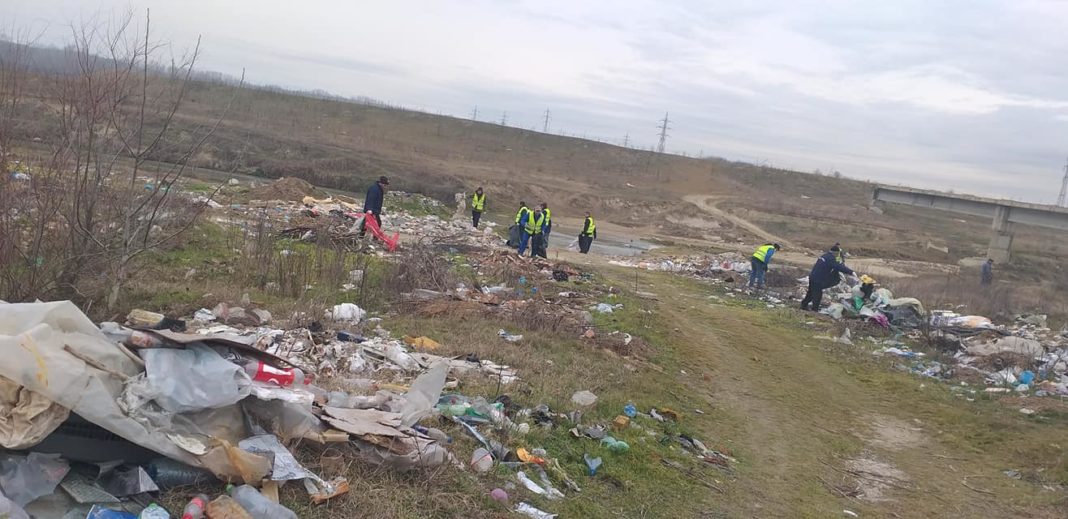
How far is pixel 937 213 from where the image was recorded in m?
66.8

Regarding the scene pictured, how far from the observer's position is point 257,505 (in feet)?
10.3

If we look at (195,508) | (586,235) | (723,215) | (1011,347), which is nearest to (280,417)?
(195,508)

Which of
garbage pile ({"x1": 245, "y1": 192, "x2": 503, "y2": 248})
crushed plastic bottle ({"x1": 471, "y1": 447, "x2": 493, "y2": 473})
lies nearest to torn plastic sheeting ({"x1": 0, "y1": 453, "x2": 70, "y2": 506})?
crushed plastic bottle ({"x1": 471, "y1": 447, "x2": 493, "y2": 473})

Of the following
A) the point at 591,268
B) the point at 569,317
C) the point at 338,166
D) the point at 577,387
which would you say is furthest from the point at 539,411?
the point at 338,166

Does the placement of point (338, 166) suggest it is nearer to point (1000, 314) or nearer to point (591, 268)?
point (591, 268)

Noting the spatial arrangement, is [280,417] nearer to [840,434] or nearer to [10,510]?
[10,510]

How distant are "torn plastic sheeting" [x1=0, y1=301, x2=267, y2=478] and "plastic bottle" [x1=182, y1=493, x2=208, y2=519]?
0.18 meters

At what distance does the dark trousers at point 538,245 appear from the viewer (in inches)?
674

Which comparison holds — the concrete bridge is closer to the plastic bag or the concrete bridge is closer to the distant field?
the distant field

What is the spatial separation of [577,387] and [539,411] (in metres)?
1.25

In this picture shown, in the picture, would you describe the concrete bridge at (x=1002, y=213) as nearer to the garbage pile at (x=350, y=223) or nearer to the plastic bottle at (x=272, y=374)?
the garbage pile at (x=350, y=223)

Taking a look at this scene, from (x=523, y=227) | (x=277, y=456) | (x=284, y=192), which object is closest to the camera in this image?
(x=277, y=456)

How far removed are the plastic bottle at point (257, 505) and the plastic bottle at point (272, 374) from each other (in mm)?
879

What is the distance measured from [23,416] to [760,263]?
16.2 metres
